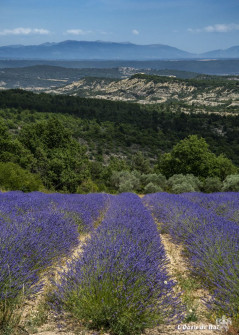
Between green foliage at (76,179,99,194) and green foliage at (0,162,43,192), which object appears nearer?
green foliage at (0,162,43,192)

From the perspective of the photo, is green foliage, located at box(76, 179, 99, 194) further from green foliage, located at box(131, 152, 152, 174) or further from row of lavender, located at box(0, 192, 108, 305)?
row of lavender, located at box(0, 192, 108, 305)

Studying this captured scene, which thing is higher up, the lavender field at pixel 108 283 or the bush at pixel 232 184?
the lavender field at pixel 108 283

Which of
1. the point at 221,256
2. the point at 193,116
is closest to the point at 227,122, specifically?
the point at 193,116

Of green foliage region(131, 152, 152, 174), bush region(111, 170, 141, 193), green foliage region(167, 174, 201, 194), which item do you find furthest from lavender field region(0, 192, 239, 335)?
green foliage region(131, 152, 152, 174)

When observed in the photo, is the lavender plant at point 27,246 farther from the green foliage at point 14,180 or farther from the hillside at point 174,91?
the hillside at point 174,91

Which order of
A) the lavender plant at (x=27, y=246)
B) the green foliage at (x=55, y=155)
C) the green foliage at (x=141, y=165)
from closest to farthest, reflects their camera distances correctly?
the lavender plant at (x=27, y=246), the green foliage at (x=55, y=155), the green foliage at (x=141, y=165)

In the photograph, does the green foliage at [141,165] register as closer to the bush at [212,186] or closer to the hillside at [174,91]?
the bush at [212,186]

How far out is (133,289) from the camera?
8.68ft

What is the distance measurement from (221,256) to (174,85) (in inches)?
7100

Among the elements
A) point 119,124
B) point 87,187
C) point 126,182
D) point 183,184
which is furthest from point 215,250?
point 119,124

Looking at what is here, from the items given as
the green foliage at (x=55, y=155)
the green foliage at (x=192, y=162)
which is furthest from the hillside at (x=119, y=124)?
the green foliage at (x=192, y=162)

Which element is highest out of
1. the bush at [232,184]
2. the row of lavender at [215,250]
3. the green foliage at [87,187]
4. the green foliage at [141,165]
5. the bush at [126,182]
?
the row of lavender at [215,250]

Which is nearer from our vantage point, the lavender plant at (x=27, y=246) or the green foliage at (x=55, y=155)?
the lavender plant at (x=27, y=246)

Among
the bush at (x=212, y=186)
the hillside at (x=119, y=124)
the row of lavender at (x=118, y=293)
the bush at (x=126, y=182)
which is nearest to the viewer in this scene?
the row of lavender at (x=118, y=293)
